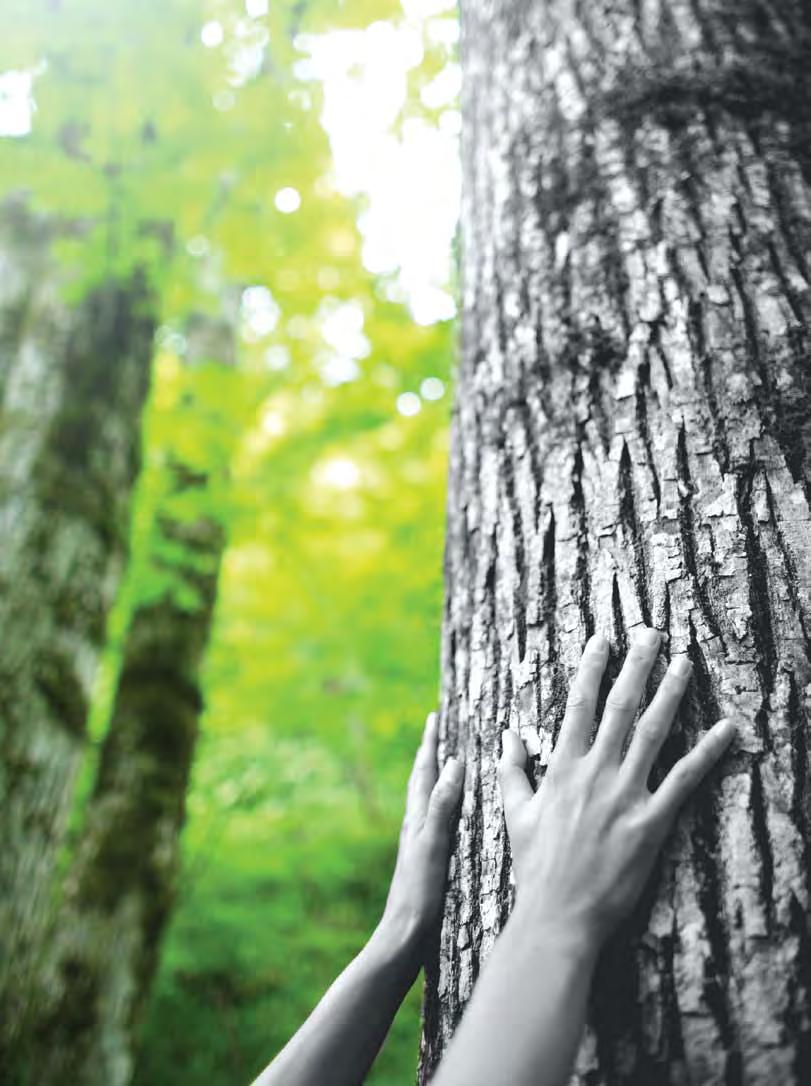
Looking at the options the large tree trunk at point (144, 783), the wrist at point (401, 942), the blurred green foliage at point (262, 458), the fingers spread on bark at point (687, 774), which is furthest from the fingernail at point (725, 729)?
the large tree trunk at point (144, 783)

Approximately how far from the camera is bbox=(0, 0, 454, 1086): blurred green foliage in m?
4.17

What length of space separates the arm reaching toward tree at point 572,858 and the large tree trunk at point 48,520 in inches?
126

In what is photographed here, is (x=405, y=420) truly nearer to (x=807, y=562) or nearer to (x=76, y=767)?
(x=76, y=767)

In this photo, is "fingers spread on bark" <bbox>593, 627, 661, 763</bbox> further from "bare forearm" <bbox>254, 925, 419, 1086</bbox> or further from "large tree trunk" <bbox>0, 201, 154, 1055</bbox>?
"large tree trunk" <bbox>0, 201, 154, 1055</bbox>

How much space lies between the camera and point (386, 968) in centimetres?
131

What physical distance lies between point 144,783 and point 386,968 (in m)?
4.48

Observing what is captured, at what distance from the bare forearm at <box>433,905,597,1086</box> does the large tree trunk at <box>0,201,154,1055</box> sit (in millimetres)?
3286

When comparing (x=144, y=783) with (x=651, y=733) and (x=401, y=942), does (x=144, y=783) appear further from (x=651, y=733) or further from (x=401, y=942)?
(x=651, y=733)

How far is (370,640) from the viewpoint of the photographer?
635 centimetres

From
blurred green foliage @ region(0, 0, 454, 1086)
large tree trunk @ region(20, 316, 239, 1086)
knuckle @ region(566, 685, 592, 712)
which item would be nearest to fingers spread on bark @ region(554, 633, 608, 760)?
knuckle @ region(566, 685, 592, 712)

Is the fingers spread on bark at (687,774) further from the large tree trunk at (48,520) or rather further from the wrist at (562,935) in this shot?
the large tree trunk at (48,520)

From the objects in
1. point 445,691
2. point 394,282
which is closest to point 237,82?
point 394,282

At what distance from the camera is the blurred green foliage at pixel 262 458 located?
4.17 meters

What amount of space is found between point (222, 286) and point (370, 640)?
323 centimetres
